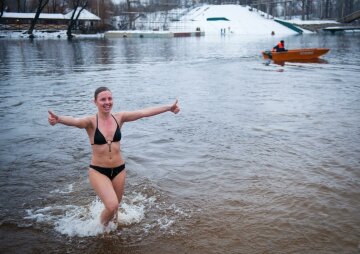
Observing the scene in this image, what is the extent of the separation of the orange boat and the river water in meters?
11.9

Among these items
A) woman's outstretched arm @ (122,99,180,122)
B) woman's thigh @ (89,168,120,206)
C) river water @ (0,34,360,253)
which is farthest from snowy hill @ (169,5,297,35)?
woman's thigh @ (89,168,120,206)

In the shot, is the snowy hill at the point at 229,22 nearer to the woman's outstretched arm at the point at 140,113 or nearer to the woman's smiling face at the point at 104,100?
the woman's outstretched arm at the point at 140,113

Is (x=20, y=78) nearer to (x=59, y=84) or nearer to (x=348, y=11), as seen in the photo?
(x=59, y=84)

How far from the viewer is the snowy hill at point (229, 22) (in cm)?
9544

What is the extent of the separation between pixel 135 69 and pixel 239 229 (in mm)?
19216

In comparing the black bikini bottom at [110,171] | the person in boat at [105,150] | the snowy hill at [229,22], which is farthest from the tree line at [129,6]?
the black bikini bottom at [110,171]

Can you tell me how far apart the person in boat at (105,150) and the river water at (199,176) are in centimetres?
65

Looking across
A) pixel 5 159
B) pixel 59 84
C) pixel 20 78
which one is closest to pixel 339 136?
pixel 5 159

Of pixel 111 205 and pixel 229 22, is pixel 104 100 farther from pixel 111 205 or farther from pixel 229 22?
pixel 229 22

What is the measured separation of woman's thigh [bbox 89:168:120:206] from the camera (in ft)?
15.0

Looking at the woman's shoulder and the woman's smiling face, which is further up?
the woman's smiling face

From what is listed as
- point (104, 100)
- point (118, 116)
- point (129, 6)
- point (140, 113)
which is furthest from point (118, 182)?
point (129, 6)

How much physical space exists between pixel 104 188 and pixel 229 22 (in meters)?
106

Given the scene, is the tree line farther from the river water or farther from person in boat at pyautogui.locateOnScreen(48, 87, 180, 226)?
person in boat at pyautogui.locateOnScreen(48, 87, 180, 226)
